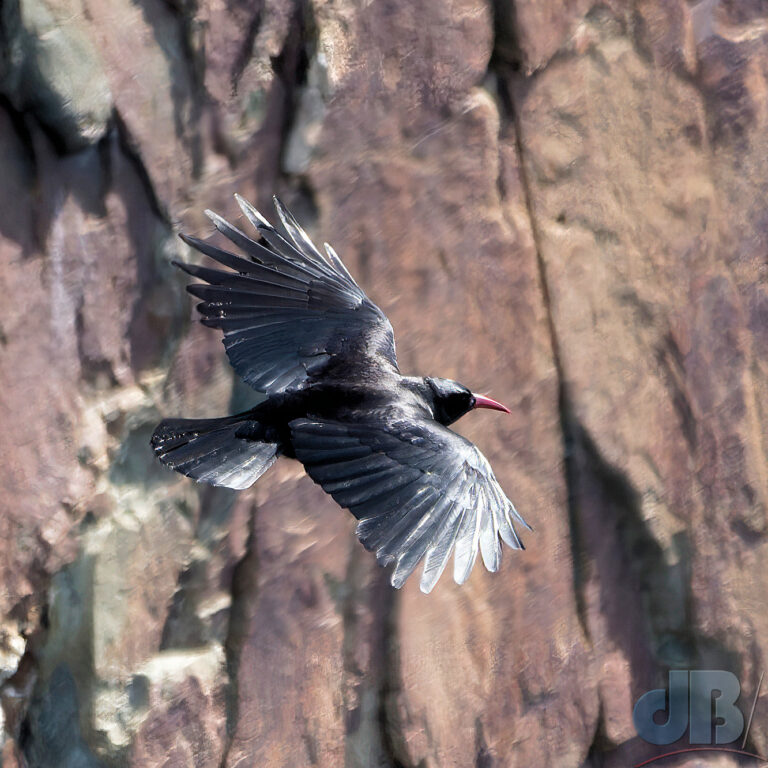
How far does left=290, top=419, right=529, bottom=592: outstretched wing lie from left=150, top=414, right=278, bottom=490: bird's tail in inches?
9.7

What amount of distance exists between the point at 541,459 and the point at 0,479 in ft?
6.44

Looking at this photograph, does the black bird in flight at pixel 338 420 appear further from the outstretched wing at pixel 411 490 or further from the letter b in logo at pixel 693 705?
the letter b in logo at pixel 693 705

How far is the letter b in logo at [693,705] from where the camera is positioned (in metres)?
4.84

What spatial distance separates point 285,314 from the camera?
3469mm

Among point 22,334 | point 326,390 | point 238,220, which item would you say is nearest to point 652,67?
point 238,220

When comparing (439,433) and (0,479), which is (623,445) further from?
(0,479)

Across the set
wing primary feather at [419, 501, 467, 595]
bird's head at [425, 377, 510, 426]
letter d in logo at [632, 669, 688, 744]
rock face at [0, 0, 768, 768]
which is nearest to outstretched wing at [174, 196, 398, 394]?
bird's head at [425, 377, 510, 426]

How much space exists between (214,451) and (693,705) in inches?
103

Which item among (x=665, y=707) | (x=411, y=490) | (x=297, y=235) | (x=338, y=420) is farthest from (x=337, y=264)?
(x=665, y=707)

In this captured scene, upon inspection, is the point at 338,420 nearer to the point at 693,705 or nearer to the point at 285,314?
the point at 285,314

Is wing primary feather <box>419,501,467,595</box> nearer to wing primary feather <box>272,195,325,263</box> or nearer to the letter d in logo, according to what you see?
wing primary feather <box>272,195,325,263</box>

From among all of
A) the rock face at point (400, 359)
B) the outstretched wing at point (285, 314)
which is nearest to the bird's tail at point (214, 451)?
the outstretched wing at point (285, 314)

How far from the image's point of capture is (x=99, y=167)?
3.78 metres

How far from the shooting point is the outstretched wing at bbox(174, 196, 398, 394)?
3.35 metres
